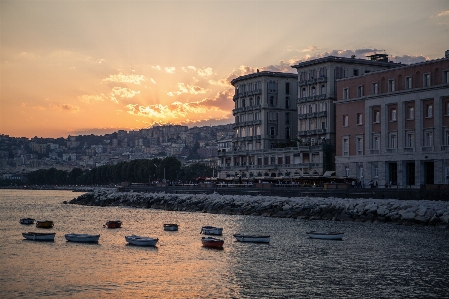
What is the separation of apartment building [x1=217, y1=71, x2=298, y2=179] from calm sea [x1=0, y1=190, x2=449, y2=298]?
7116 centimetres

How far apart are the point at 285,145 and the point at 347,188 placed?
4508 cm

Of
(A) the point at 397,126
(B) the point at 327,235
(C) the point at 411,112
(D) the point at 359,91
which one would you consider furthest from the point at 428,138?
(B) the point at 327,235

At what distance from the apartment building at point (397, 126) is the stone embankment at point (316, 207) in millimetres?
16644

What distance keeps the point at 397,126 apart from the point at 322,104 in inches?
1098

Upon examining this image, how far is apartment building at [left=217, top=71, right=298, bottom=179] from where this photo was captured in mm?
131125

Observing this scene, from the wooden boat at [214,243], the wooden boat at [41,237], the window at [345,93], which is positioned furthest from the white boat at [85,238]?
the window at [345,93]

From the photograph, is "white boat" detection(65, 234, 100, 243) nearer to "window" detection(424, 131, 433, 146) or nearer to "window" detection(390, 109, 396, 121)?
"window" detection(424, 131, 433, 146)

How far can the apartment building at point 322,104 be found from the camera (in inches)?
4496

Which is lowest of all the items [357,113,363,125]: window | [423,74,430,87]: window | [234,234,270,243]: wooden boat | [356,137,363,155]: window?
[234,234,270,243]: wooden boat


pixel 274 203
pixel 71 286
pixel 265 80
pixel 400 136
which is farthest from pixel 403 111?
pixel 71 286

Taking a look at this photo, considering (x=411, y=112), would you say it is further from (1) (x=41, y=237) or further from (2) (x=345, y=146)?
(1) (x=41, y=237)

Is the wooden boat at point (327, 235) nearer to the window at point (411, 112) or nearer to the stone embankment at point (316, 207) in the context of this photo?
the stone embankment at point (316, 207)

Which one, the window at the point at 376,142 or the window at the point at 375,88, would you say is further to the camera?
the window at the point at 375,88

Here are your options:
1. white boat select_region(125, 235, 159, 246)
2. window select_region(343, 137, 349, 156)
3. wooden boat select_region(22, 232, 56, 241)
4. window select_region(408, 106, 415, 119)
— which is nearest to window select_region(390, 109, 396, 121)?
window select_region(408, 106, 415, 119)
